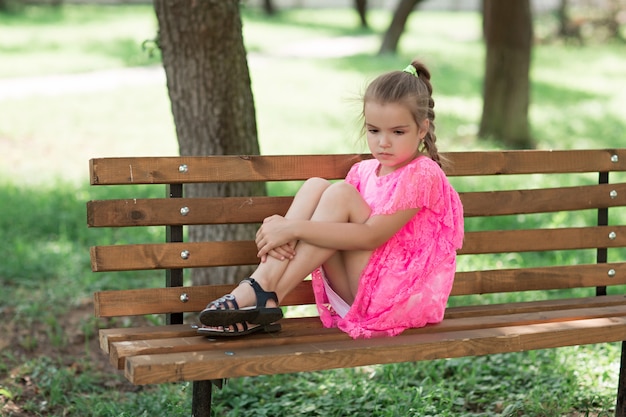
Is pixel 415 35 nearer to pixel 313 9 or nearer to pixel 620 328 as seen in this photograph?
pixel 313 9

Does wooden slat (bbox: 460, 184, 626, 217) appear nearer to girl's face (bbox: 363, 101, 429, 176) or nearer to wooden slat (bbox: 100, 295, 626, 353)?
wooden slat (bbox: 100, 295, 626, 353)

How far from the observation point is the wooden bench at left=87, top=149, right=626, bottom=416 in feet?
10.1

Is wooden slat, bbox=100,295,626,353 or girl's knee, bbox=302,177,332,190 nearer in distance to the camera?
wooden slat, bbox=100,295,626,353

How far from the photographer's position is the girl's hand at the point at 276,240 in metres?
3.35

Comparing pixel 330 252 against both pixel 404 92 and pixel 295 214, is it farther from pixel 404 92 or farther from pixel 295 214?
pixel 404 92

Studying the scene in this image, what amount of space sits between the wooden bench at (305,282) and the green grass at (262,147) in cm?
50

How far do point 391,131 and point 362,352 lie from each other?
84 cm

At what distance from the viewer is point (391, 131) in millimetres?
3461

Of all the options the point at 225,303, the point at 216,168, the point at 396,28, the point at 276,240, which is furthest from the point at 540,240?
the point at 396,28

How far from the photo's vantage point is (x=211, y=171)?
3596 mm

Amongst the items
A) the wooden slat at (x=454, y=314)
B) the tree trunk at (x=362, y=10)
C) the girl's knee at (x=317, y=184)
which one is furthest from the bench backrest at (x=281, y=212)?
the tree trunk at (x=362, y=10)

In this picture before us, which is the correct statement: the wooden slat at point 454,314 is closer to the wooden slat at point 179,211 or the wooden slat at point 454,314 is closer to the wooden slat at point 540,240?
the wooden slat at point 540,240

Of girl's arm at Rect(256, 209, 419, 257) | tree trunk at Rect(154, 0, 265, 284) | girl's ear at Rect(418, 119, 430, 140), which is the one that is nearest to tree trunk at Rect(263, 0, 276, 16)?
tree trunk at Rect(154, 0, 265, 284)

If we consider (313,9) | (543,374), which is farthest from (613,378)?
(313,9)
